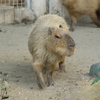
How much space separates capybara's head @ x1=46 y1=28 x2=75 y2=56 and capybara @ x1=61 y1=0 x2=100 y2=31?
3.44m

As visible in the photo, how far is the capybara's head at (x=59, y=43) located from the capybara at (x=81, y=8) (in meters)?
3.44

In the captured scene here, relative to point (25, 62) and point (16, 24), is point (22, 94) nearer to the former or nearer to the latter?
point (25, 62)

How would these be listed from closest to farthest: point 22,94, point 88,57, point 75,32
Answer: point 22,94
point 88,57
point 75,32

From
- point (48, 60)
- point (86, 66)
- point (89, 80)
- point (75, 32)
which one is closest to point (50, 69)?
point (48, 60)

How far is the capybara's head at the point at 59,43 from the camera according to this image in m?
4.54

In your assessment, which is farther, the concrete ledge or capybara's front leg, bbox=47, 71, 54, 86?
the concrete ledge

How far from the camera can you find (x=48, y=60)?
15.7ft

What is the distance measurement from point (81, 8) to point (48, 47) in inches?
145

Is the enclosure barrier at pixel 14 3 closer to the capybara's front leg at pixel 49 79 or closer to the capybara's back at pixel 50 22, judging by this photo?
the capybara's back at pixel 50 22

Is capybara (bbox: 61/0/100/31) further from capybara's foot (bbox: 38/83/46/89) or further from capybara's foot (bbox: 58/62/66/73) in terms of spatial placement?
capybara's foot (bbox: 38/83/46/89)

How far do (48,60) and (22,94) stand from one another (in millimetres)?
601

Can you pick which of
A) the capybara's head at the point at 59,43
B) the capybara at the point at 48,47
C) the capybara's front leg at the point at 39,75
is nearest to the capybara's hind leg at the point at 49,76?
the capybara at the point at 48,47

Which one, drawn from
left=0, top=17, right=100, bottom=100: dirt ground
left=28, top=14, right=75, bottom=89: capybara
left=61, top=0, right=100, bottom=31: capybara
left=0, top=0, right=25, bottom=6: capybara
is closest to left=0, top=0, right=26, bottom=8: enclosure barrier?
left=0, top=0, right=25, bottom=6: capybara

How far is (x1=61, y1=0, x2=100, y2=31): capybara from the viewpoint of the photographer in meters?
8.09
